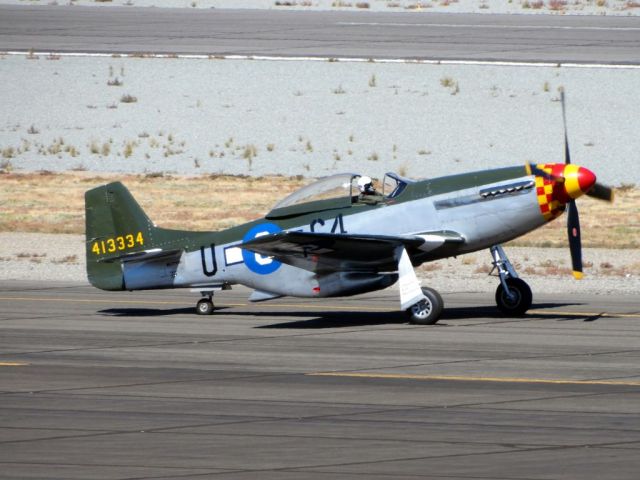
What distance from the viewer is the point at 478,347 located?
56.4ft

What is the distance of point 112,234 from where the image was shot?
831 inches

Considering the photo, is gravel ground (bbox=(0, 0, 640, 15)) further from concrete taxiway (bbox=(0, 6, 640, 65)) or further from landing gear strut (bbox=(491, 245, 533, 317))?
landing gear strut (bbox=(491, 245, 533, 317))

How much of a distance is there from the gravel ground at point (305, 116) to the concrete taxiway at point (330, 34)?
2.19m

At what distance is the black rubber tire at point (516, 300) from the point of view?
2002cm

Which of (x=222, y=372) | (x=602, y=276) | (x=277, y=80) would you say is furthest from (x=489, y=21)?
(x=222, y=372)

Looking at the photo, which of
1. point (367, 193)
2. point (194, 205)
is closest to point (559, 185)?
point (367, 193)

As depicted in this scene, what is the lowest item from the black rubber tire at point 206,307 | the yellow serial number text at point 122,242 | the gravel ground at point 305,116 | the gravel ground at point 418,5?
the black rubber tire at point 206,307

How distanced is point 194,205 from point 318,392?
69.5ft

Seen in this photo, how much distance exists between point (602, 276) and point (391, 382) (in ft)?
38.2

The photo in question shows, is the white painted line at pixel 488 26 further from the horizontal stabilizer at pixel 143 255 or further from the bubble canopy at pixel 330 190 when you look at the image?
the horizontal stabilizer at pixel 143 255

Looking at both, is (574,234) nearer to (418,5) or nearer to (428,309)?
(428,309)

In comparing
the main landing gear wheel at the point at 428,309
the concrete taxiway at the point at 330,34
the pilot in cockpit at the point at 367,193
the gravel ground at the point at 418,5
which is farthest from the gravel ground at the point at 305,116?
the main landing gear wheel at the point at 428,309

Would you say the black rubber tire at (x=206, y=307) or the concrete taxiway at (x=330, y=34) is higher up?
the concrete taxiway at (x=330, y=34)

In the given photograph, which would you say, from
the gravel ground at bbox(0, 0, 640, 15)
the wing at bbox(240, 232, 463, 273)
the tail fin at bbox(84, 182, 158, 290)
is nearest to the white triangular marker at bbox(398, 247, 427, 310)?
the wing at bbox(240, 232, 463, 273)
